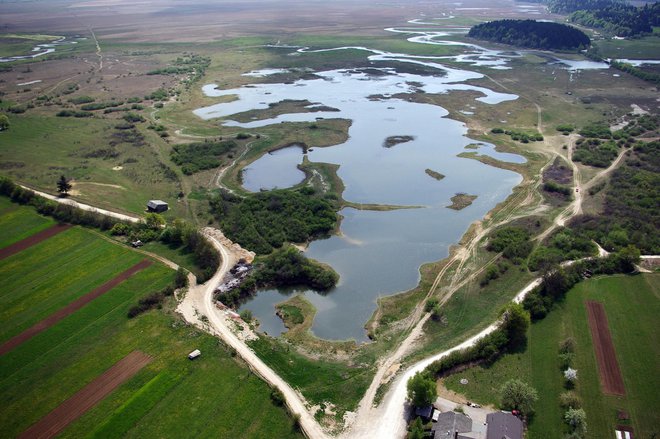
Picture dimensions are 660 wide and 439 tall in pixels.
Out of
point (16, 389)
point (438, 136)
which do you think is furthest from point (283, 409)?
point (438, 136)

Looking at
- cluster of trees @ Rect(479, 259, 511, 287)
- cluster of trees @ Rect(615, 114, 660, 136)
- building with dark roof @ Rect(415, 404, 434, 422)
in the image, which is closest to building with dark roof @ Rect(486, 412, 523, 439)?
building with dark roof @ Rect(415, 404, 434, 422)

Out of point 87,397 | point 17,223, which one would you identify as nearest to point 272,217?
point 87,397

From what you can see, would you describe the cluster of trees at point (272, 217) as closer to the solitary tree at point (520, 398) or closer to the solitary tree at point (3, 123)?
the solitary tree at point (520, 398)

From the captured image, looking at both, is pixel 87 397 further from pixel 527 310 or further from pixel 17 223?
pixel 527 310

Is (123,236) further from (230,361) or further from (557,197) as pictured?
(557,197)

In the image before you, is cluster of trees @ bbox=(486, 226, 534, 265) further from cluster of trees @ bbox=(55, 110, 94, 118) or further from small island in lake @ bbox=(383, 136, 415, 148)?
cluster of trees @ bbox=(55, 110, 94, 118)

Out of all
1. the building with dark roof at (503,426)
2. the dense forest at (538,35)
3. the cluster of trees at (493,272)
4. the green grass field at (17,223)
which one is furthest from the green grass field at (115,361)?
the dense forest at (538,35)
